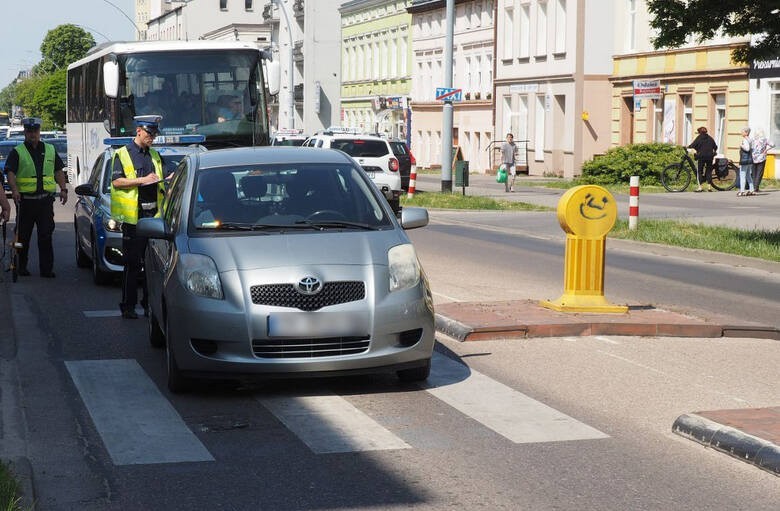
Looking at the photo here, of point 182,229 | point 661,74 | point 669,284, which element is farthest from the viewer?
point 661,74

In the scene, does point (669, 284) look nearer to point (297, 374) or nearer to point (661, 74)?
point (297, 374)

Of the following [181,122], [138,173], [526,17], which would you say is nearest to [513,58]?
[526,17]

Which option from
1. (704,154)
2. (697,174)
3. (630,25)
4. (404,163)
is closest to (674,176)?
(697,174)

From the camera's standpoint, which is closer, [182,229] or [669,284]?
[182,229]

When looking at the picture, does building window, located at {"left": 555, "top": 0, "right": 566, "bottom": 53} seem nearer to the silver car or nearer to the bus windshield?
the bus windshield

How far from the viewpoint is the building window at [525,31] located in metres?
58.2

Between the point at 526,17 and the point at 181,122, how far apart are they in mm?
37288

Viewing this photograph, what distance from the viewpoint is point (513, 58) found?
60.0 m

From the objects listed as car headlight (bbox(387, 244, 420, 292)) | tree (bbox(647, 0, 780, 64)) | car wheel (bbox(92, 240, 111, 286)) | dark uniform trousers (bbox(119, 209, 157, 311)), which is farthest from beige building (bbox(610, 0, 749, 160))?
car headlight (bbox(387, 244, 420, 292))

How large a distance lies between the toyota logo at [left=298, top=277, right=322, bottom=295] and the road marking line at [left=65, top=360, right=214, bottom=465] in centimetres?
106

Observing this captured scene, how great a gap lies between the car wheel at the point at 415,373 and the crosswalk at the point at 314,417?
0.07 metres

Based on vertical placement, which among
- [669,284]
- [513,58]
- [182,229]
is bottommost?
[669,284]

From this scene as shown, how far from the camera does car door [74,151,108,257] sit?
628 inches

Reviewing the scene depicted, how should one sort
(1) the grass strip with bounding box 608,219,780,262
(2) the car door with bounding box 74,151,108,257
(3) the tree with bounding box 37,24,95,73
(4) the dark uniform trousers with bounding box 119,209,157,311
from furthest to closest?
(3) the tree with bounding box 37,24,95,73
(1) the grass strip with bounding box 608,219,780,262
(2) the car door with bounding box 74,151,108,257
(4) the dark uniform trousers with bounding box 119,209,157,311
